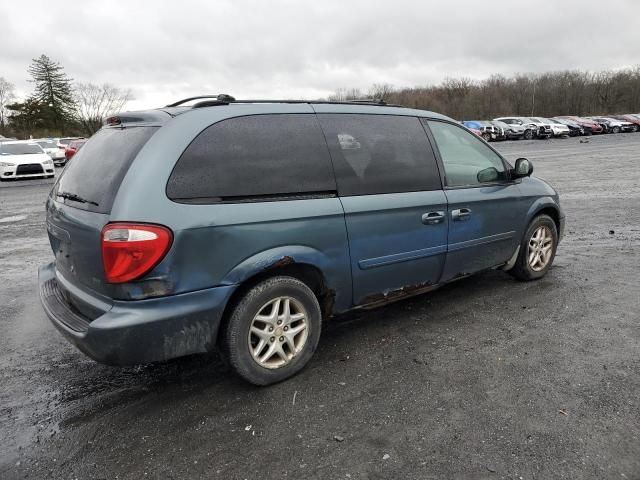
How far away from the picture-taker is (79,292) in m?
2.97

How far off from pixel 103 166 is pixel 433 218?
239cm

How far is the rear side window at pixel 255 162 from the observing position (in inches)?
111

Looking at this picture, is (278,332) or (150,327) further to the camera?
(278,332)

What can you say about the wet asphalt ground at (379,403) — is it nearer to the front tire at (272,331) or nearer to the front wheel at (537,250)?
the front tire at (272,331)

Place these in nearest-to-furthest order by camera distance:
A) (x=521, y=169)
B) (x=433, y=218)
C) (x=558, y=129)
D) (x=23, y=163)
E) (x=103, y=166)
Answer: (x=103, y=166) < (x=433, y=218) < (x=521, y=169) < (x=23, y=163) < (x=558, y=129)

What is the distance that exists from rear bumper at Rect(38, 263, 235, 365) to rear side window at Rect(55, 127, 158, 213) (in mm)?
596

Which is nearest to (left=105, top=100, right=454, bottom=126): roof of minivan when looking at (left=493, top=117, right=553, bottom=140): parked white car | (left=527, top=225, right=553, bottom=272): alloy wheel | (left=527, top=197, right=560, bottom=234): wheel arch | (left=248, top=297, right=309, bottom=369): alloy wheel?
(left=248, top=297, right=309, bottom=369): alloy wheel

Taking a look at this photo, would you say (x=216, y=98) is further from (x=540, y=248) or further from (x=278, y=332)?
(x=540, y=248)

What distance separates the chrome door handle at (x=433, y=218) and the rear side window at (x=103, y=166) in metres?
2.06

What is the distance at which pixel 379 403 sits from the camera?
295 centimetres

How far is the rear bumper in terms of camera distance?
2.64m

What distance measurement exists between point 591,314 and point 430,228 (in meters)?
1.66

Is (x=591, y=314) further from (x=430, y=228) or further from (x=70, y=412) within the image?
(x=70, y=412)

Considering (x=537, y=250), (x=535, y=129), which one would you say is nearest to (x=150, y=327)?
(x=537, y=250)
